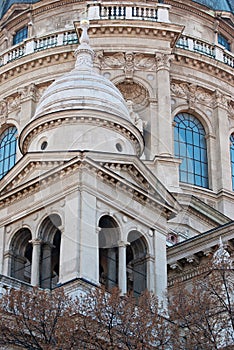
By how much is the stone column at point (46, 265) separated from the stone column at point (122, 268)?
2.00 m

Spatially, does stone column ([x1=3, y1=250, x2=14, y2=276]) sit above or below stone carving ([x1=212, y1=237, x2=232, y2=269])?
above

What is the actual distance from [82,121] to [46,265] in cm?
481

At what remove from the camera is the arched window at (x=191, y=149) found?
4425 centimetres

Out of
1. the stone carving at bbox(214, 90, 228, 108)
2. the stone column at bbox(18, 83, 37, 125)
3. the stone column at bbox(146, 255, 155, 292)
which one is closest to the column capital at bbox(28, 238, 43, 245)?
the stone column at bbox(146, 255, 155, 292)

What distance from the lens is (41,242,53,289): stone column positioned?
1095 inches

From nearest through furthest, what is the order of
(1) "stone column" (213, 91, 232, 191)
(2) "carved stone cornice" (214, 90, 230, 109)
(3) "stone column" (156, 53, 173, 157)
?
1. (3) "stone column" (156, 53, 173, 157)
2. (1) "stone column" (213, 91, 232, 191)
3. (2) "carved stone cornice" (214, 90, 230, 109)

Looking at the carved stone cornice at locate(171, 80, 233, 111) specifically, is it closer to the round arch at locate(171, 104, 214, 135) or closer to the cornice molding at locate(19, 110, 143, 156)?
the round arch at locate(171, 104, 214, 135)

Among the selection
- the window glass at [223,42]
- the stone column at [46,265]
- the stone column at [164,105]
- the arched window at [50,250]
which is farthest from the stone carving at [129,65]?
the stone column at [46,265]

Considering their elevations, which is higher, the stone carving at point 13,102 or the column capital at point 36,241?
the stone carving at point 13,102

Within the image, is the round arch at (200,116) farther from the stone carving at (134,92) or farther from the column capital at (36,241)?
the column capital at (36,241)

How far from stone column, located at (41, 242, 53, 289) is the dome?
3121 millimetres

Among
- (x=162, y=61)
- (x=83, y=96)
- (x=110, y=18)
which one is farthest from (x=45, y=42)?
(x=83, y=96)

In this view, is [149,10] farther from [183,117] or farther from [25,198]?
[25,198]

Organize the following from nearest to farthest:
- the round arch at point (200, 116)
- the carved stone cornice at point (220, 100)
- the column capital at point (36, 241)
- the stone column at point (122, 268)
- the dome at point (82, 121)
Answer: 1. the stone column at point (122, 268)
2. the column capital at point (36, 241)
3. the dome at point (82, 121)
4. the round arch at point (200, 116)
5. the carved stone cornice at point (220, 100)
